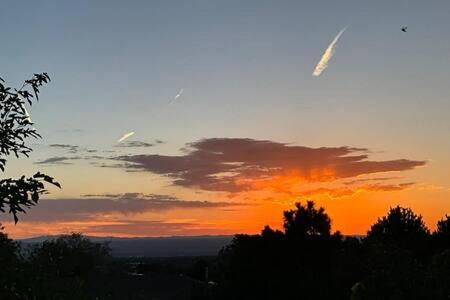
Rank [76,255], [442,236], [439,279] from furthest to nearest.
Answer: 1. [76,255]
2. [442,236]
3. [439,279]

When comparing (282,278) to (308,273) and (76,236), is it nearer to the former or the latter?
(308,273)

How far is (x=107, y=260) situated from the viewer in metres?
101

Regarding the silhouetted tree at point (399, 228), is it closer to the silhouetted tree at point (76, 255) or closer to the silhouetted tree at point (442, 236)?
the silhouetted tree at point (442, 236)

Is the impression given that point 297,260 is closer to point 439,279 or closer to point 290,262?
point 290,262

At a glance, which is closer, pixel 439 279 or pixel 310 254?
pixel 439 279

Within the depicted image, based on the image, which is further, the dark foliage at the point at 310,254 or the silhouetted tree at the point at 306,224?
the silhouetted tree at the point at 306,224

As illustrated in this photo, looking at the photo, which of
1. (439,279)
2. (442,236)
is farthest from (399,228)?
(439,279)

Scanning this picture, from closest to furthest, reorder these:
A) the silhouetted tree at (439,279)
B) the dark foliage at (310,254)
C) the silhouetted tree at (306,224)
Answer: the silhouetted tree at (439,279), the dark foliage at (310,254), the silhouetted tree at (306,224)

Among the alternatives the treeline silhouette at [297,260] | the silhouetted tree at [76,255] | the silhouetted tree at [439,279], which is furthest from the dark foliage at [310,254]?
the silhouetted tree at [439,279]

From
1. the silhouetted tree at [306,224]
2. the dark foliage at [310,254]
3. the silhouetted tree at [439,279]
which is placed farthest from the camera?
the silhouetted tree at [306,224]

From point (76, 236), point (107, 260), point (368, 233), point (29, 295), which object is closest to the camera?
point (29, 295)

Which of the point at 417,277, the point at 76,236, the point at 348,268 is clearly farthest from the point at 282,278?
the point at 76,236

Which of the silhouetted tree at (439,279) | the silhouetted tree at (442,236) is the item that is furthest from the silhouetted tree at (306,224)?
the silhouetted tree at (439,279)

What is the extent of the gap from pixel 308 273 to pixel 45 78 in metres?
53.0
